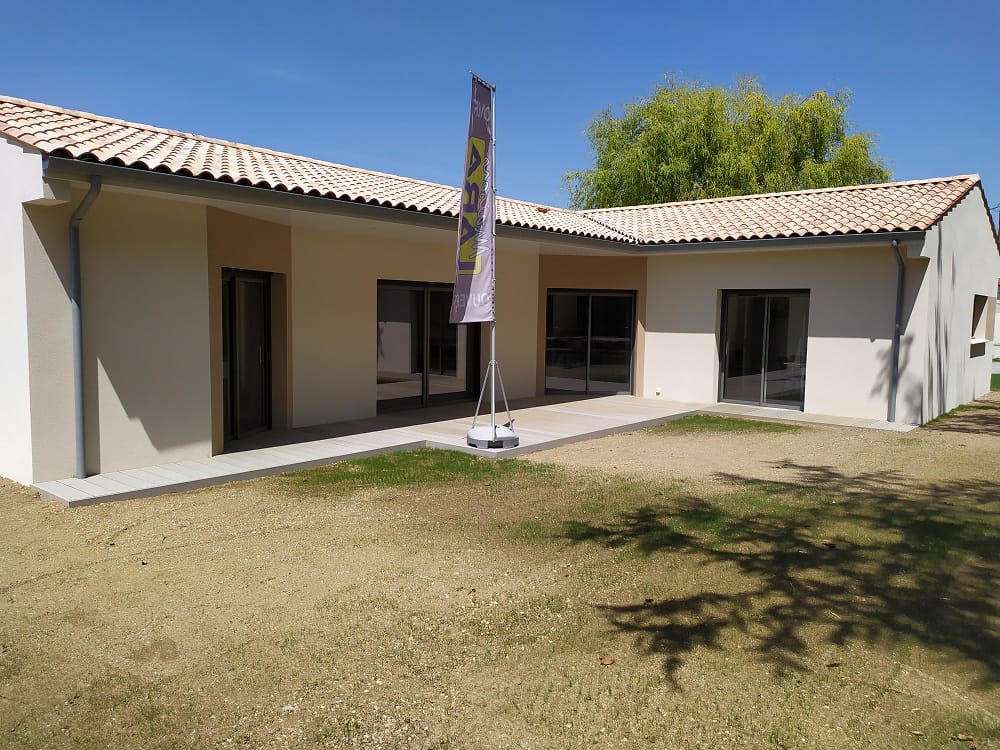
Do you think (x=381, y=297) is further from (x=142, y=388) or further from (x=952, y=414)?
(x=952, y=414)

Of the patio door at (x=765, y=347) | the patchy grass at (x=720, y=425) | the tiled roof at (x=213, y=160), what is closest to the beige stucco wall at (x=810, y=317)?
the patio door at (x=765, y=347)

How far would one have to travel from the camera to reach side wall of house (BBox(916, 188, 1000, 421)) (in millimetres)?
12062

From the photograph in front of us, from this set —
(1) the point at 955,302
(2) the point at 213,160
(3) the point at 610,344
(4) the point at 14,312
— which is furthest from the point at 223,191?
(1) the point at 955,302

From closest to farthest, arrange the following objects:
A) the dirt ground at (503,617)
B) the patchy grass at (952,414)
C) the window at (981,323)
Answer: the dirt ground at (503,617) → the patchy grass at (952,414) → the window at (981,323)

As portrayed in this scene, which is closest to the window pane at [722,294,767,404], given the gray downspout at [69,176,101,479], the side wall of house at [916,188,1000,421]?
the side wall of house at [916,188,1000,421]

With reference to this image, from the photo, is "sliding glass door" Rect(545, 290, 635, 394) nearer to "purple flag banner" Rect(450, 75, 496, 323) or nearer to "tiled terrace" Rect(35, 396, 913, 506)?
"tiled terrace" Rect(35, 396, 913, 506)

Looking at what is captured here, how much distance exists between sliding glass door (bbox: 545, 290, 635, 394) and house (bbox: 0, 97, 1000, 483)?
42 millimetres

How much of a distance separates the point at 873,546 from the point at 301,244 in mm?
8095

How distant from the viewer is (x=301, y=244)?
10.7 metres

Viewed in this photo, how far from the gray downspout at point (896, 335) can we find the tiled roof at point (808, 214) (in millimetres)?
742

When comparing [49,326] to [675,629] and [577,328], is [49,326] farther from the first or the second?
[577,328]

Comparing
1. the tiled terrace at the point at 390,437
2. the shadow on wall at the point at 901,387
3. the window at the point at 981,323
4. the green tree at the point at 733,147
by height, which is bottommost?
the tiled terrace at the point at 390,437

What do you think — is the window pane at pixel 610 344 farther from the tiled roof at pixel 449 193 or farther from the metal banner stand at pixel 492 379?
the metal banner stand at pixel 492 379

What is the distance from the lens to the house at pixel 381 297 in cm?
718
